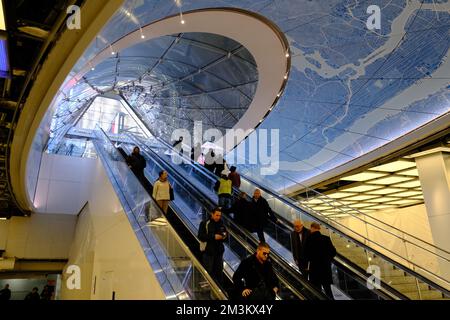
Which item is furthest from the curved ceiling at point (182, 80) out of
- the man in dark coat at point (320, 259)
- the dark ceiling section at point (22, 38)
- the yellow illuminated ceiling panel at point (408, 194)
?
the man in dark coat at point (320, 259)

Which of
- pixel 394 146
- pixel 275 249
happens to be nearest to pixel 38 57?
pixel 275 249

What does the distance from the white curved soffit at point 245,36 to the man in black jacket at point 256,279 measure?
5.05m

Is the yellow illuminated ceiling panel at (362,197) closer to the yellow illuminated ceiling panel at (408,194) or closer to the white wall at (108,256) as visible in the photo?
the yellow illuminated ceiling panel at (408,194)

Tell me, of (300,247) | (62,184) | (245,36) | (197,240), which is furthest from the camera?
(62,184)

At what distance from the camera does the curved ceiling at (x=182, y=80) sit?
1491cm

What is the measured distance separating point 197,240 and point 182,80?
51.3ft

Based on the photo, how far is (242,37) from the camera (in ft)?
34.5

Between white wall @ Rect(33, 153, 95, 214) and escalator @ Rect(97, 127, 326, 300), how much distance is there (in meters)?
10.0

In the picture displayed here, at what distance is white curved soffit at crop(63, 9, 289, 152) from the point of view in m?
8.55

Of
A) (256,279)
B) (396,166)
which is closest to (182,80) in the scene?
(396,166)

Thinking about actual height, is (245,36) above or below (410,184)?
above

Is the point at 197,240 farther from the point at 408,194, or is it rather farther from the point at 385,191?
the point at 408,194

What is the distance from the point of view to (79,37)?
4.27 metres
